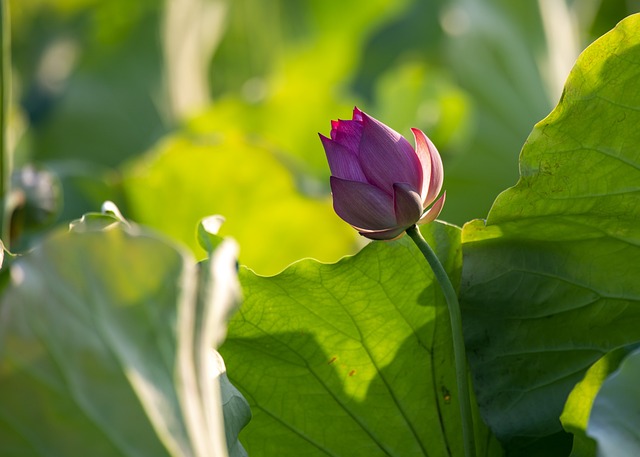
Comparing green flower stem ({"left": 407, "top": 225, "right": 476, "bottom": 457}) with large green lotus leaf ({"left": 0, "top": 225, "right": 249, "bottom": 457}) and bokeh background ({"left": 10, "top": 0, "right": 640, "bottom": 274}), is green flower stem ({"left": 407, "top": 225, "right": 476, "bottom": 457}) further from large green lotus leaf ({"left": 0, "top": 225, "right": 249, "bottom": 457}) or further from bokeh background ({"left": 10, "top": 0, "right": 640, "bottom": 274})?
bokeh background ({"left": 10, "top": 0, "right": 640, "bottom": 274})

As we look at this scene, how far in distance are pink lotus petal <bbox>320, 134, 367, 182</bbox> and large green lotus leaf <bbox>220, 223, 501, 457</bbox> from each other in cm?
5

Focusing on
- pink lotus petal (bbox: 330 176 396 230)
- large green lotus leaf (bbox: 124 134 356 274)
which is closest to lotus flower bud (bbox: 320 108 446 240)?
pink lotus petal (bbox: 330 176 396 230)

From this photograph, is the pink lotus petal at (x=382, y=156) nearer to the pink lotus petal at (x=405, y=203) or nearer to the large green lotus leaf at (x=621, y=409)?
the pink lotus petal at (x=405, y=203)

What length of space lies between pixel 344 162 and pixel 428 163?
38mm

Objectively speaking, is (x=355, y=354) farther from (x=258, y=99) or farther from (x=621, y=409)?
(x=258, y=99)

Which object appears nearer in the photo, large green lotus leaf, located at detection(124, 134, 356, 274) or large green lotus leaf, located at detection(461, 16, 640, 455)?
large green lotus leaf, located at detection(461, 16, 640, 455)

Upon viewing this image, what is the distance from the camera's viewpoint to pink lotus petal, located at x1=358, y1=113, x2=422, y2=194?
377 mm

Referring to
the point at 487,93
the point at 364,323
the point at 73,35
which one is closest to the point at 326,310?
the point at 364,323

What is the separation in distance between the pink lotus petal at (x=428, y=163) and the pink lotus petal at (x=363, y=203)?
2cm

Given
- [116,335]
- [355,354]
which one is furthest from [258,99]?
[116,335]

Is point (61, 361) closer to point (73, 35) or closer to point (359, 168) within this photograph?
point (359, 168)

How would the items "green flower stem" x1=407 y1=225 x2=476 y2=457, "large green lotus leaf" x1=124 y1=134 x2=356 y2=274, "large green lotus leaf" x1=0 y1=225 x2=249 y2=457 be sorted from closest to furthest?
"large green lotus leaf" x1=0 y1=225 x2=249 y2=457 → "green flower stem" x1=407 y1=225 x2=476 y2=457 → "large green lotus leaf" x1=124 y1=134 x2=356 y2=274

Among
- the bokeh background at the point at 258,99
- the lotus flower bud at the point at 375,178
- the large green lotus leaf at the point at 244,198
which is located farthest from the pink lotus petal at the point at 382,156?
the large green lotus leaf at the point at 244,198

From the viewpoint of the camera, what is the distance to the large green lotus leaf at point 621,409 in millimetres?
345
